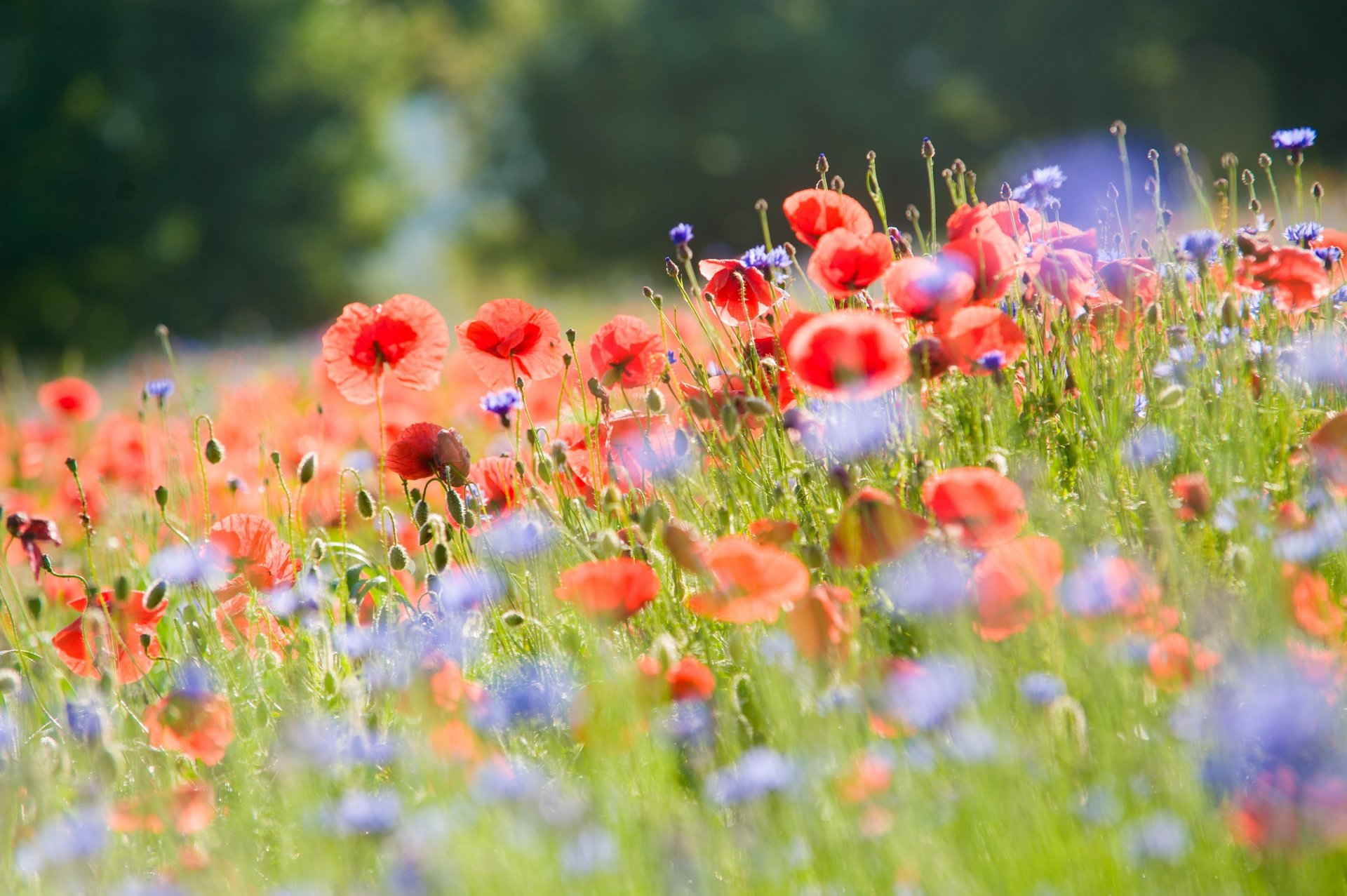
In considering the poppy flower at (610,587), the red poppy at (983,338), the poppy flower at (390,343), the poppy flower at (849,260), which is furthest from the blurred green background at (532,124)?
the poppy flower at (610,587)

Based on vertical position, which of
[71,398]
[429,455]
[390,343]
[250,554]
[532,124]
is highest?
[532,124]

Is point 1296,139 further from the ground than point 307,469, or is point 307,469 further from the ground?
point 1296,139

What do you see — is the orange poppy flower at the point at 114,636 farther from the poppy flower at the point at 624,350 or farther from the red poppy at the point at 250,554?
the poppy flower at the point at 624,350

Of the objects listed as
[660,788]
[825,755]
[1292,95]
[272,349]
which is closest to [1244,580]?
[825,755]

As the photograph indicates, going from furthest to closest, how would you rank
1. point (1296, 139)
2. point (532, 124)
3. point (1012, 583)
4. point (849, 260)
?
point (532, 124) → point (1296, 139) → point (849, 260) → point (1012, 583)

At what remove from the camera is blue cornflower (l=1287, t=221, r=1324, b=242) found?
5.87 feet

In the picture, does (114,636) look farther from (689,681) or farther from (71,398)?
(71,398)

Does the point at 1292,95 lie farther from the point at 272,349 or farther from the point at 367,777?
the point at 367,777

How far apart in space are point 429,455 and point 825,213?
2.21ft

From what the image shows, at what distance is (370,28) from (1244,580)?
19015mm

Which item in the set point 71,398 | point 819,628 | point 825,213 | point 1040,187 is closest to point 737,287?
point 825,213

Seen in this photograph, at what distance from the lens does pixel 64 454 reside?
133 inches

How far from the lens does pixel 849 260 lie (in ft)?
5.22

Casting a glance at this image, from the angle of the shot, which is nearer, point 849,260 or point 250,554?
point 849,260
